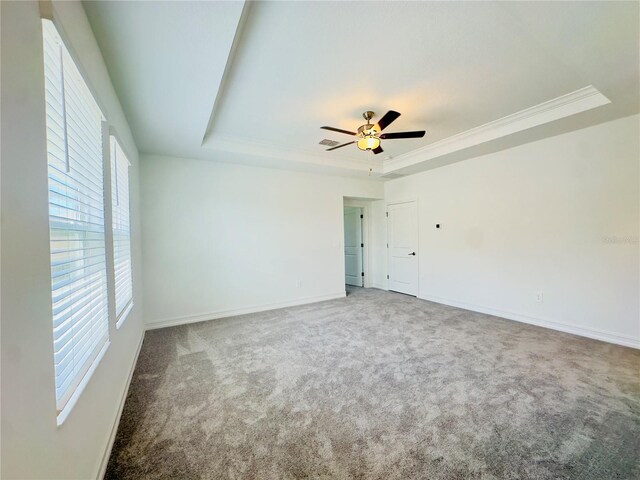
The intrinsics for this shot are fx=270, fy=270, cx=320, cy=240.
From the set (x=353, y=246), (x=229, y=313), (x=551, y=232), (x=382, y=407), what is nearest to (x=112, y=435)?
(x=382, y=407)

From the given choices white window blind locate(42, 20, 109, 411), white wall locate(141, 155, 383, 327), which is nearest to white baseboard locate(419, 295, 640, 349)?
white wall locate(141, 155, 383, 327)

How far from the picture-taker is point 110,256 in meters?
1.91

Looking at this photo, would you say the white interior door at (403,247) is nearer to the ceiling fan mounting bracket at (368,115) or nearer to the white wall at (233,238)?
the white wall at (233,238)

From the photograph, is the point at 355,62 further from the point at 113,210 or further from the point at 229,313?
the point at 229,313

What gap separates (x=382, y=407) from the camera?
201 centimetres

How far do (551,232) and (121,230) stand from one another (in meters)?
5.01

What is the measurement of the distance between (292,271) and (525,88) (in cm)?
396

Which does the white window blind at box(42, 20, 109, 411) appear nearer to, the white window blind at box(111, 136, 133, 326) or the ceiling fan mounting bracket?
the white window blind at box(111, 136, 133, 326)

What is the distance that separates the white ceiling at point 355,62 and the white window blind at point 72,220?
60 centimetres

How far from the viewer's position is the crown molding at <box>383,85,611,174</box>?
271 centimetres

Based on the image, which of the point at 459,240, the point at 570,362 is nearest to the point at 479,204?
the point at 459,240

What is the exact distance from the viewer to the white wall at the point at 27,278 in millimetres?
751

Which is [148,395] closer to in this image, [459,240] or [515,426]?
[515,426]

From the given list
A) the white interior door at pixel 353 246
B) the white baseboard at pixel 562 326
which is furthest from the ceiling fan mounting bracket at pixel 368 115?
the white interior door at pixel 353 246
